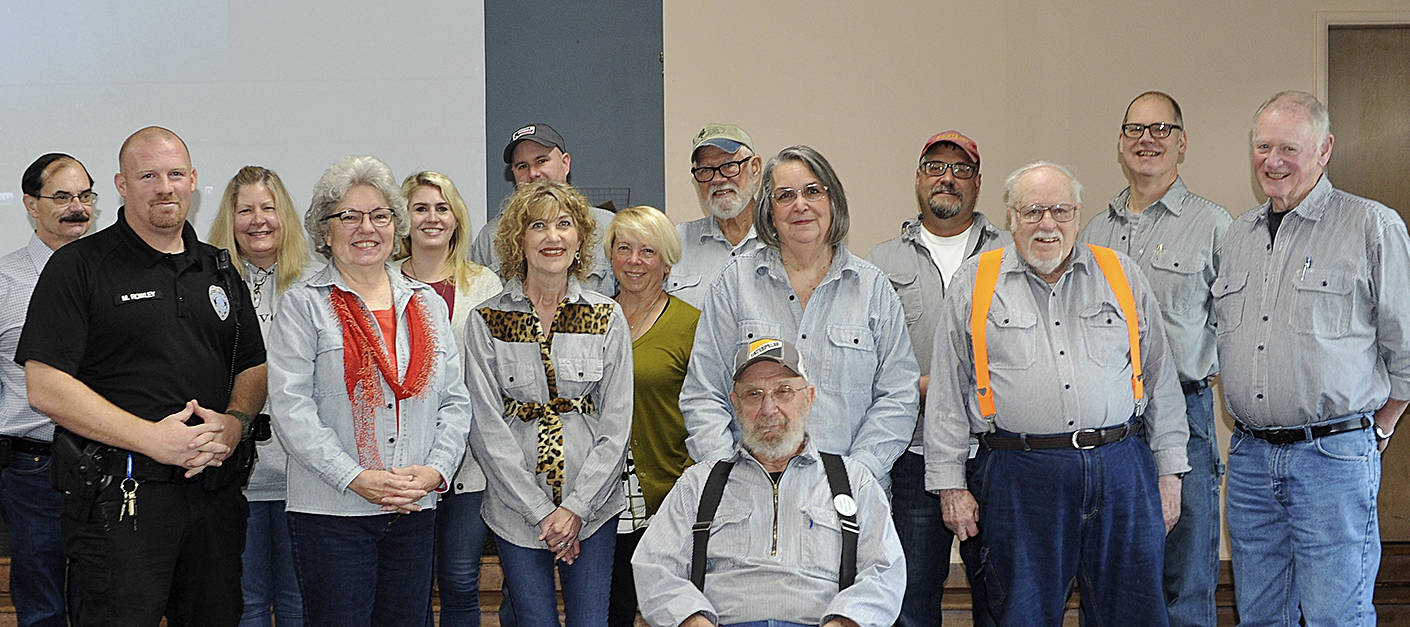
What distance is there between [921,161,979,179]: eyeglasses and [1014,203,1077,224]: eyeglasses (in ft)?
1.78

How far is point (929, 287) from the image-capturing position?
358 centimetres

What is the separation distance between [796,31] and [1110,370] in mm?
2525

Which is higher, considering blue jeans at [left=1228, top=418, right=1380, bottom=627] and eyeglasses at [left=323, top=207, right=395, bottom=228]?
eyeglasses at [left=323, top=207, right=395, bottom=228]

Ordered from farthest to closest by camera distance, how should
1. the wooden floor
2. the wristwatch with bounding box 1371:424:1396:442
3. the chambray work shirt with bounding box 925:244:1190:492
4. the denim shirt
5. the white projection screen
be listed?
1. the white projection screen
2. the wooden floor
3. the wristwatch with bounding box 1371:424:1396:442
4. the chambray work shirt with bounding box 925:244:1190:492
5. the denim shirt

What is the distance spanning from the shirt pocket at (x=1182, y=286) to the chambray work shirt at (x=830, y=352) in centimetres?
95

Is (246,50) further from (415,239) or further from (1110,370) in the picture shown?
(1110,370)

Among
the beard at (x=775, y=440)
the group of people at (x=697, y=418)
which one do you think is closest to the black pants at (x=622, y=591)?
the group of people at (x=697, y=418)

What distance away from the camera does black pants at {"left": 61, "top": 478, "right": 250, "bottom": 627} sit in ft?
8.85

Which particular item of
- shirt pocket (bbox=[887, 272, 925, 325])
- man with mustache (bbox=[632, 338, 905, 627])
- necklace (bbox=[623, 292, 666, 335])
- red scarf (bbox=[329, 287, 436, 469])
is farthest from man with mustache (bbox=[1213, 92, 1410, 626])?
red scarf (bbox=[329, 287, 436, 469])

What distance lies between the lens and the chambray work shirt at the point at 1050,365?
3049mm

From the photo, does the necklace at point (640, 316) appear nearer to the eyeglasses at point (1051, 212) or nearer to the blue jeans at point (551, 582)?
the blue jeans at point (551, 582)

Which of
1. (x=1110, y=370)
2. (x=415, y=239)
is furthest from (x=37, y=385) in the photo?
(x=1110, y=370)

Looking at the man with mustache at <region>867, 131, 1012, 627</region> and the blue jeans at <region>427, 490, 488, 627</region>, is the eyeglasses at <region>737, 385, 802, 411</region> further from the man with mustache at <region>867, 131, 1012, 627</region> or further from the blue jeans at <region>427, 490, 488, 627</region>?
the blue jeans at <region>427, 490, 488, 627</region>

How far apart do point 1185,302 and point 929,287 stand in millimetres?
799
